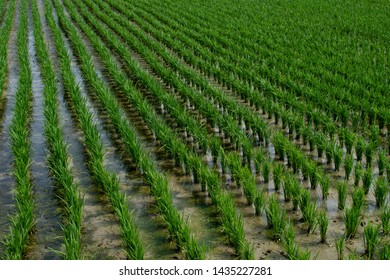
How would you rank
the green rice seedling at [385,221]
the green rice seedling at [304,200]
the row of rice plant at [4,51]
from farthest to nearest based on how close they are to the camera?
the row of rice plant at [4,51], the green rice seedling at [304,200], the green rice seedling at [385,221]

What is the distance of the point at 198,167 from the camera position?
4.94 metres

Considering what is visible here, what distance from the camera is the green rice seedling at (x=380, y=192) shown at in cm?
435

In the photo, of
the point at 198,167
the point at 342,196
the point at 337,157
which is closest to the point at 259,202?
the point at 342,196

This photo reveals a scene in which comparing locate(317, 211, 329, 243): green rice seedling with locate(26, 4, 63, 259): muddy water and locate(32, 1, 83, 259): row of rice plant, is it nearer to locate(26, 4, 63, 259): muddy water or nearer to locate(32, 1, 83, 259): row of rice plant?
locate(32, 1, 83, 259): row of rice plant

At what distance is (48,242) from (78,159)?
65.7 inches

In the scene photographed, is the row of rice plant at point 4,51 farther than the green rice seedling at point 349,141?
Yes

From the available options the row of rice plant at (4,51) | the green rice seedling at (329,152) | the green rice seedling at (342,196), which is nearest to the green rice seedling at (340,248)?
the green rice seedling at (342,196)

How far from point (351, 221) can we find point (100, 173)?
2.26 m

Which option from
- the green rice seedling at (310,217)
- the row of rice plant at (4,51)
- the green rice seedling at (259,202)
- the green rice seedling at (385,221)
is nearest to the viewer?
the green rice seedling at (385,221)

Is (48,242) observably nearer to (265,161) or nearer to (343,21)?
(265,161)

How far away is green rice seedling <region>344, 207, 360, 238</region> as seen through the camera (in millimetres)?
3930

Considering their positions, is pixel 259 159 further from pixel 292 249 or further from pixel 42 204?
pixel 42 204

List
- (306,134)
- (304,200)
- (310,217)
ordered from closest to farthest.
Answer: (310,217) < (304,200) < (306,134)

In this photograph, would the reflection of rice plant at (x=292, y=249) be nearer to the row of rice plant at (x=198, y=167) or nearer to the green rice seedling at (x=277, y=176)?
the row of rice plant at (x=198, y=167)
